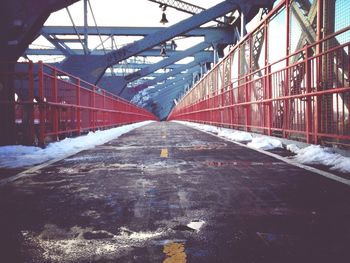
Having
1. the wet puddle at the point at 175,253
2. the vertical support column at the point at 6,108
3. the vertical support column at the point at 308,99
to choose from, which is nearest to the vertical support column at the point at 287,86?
the vertical support column at the point at 308,99

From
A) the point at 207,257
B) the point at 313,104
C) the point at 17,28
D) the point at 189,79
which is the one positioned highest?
the point at 189,79

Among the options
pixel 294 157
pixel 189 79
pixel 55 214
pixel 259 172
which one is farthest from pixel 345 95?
pixel 189 79

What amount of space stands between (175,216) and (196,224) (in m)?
0.26

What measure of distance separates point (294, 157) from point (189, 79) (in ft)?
166

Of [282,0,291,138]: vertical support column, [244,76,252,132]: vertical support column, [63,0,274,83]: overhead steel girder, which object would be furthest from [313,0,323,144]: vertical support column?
[63,0,274,83]: overhead steel girder

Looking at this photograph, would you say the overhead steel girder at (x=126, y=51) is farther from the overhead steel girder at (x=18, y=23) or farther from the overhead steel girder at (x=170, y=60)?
the overhead steel girder at (x=18, y=23)

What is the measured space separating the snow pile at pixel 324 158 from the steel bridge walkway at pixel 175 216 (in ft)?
1.90

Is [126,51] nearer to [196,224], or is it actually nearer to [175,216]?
[175,216]

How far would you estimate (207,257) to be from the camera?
2.11m

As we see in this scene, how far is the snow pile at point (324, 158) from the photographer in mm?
5109

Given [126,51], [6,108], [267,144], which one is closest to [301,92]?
[267,144]

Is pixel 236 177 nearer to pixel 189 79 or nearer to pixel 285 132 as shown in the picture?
pixel 285 132

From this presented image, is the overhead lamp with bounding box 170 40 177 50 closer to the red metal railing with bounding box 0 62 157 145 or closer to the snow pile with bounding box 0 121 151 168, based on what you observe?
the red metal railing with bounding box 0 62 157 145

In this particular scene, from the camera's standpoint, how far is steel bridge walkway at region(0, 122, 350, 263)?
220 cm
